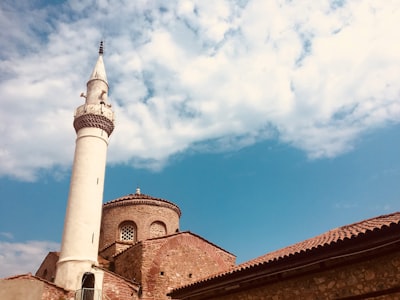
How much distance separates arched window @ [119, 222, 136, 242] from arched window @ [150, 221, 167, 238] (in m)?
0.96

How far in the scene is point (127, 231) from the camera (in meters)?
21.2

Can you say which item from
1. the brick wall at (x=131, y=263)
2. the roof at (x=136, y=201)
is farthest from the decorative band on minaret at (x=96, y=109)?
the brick wall at (x=131, y=263)

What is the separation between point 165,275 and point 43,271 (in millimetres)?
7375

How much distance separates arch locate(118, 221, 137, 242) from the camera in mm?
20969

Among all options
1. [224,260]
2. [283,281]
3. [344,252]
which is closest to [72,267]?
[224,260]

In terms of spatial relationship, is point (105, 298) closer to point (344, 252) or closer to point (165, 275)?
point (165, 275)

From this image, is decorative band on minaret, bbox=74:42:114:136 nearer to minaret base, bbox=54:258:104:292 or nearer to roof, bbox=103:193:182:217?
roof, bbox=103:193:182:217

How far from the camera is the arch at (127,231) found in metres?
21.0

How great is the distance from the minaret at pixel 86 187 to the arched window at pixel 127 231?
4.89 m

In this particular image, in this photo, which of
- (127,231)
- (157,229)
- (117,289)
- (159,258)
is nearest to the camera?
(117,289)

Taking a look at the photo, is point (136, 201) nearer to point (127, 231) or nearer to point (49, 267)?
point (127, 231)

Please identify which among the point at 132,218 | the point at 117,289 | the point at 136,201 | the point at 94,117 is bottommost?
the point at 117,289

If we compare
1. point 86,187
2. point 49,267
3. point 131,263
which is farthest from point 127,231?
point 86,187

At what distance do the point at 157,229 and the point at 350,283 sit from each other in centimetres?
1569
